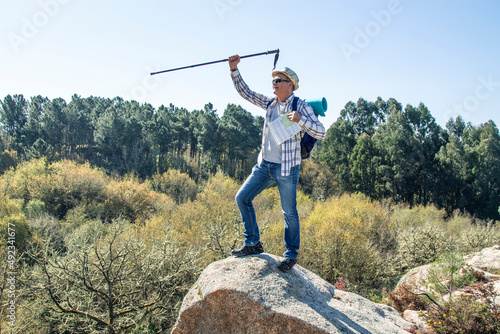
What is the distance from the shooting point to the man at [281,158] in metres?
4.32

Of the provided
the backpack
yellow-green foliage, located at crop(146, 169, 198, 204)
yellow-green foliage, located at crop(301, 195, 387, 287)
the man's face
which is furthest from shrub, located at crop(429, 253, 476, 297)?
yellow-green foliage, located at crop(146, 169, 198, 204)

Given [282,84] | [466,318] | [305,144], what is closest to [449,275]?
[466,318]

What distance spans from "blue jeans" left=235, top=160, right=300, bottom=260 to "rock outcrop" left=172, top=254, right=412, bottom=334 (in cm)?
36

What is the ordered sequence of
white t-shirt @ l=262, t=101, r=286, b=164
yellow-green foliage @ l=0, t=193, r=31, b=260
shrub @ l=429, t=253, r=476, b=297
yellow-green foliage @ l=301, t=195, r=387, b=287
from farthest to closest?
yellow-green foliage @ l=0, t=193, r=31, b=260 < yellow-green foliage @ l=301, t=195, r=387, b=287 < shrub @ l=429, t=253, r=476, b=297 < white t-shirt @ l=262, t=101, r=286, b=164

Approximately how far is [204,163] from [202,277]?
44.0 m

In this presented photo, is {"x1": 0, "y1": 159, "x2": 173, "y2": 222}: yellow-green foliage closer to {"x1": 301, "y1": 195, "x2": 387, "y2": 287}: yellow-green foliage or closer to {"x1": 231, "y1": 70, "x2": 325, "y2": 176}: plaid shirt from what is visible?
{"x1": 301, "y1": 195, "x2": 387, "y2": 287}: yellow-green foliage

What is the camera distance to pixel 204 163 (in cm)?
4831

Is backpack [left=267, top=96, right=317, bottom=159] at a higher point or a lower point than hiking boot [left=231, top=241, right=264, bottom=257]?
higher

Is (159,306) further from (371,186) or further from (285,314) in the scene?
(371,186)

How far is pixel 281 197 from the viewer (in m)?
4.53

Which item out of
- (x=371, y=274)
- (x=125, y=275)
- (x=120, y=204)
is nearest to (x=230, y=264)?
(x=125, y=275)

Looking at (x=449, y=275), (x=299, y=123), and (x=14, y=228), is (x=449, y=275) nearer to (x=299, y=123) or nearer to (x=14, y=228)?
(x=299, y=123)

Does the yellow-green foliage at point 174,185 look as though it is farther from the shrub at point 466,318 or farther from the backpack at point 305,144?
the shrub at point 466,318

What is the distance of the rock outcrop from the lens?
409 cm
